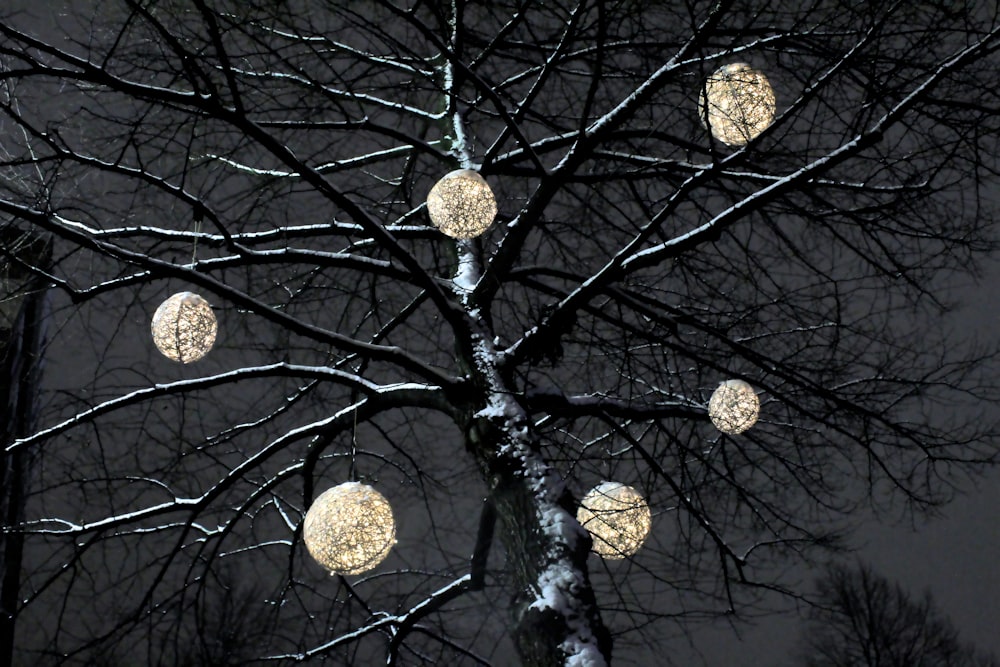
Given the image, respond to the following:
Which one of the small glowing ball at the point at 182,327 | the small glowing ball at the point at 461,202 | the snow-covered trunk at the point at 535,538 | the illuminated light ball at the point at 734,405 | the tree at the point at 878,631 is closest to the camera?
the snow-covered trunk at the point at 535,538

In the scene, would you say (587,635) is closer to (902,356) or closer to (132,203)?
(902,356)

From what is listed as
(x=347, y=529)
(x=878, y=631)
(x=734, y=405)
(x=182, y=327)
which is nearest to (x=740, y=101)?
(x=734, y=405)

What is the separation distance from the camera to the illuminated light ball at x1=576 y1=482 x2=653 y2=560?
219 inches

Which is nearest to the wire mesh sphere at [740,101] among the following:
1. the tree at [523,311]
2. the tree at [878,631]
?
the tree at [523,311]

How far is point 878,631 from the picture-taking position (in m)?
16.2

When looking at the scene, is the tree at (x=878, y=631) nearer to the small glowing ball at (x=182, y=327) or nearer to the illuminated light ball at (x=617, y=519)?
the illuminated light ball at (x=617, y=519)

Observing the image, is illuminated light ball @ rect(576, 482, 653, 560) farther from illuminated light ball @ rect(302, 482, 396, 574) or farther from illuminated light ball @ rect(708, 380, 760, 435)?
illuminated light ball @ rect(302, 482, 396, 574)

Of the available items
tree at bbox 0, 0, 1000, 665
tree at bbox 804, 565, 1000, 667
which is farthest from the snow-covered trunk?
tree at bbox 804, 565, 1000, 667

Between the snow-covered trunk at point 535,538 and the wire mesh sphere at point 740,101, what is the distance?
5.83 feet

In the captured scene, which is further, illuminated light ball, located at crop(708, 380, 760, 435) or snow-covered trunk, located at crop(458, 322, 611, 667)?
illuminated light ball, located at crop(708, 380, 760, 435)

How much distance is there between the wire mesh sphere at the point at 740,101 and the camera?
4.64 metres

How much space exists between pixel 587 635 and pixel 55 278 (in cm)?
Answer: 318

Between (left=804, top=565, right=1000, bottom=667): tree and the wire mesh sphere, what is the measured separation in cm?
1257

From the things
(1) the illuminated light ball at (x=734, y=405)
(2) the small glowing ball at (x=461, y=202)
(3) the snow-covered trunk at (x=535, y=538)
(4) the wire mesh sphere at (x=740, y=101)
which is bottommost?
(3) the snow-covered trunk at (x=535, y=538)
